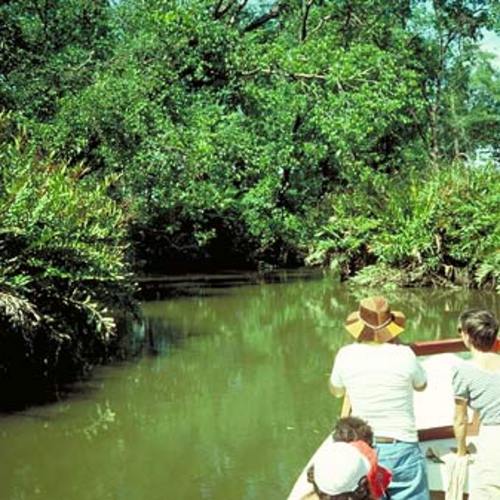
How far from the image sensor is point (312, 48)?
26.7m

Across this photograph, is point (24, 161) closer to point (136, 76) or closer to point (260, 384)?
point (260, 384)

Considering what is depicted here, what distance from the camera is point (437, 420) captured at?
6.55 meters

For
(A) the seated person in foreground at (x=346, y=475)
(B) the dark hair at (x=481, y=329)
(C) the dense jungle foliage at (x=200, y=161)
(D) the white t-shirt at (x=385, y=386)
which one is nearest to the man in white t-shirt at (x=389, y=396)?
(D) the white t-shirt at (x=385, y=386)

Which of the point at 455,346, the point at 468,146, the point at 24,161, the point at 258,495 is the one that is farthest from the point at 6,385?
the point at 468,146

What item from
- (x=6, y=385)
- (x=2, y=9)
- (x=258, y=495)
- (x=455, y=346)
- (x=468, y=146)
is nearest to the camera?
(x=455, y=346)

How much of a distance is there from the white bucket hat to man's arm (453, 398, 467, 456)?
1.24m

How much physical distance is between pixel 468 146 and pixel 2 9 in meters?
35.2

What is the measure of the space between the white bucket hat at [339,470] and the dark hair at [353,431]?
14.5 inches

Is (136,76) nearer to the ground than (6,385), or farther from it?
farther from it

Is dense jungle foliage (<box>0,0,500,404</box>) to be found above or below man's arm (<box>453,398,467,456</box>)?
above

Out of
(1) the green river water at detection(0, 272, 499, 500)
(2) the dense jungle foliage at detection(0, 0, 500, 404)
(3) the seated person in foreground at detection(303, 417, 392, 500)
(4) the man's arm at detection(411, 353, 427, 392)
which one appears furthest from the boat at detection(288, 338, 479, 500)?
(2) the dense jungle foliage at detection(0, 0, 500, 404)

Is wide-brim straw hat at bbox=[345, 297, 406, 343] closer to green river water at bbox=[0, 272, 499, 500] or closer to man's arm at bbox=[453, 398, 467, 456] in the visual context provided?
man's arm at bbox=[453, 398, 467, 456]

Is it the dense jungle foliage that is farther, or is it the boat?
the dense jungle foliage

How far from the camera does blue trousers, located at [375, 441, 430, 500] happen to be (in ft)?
14.2
